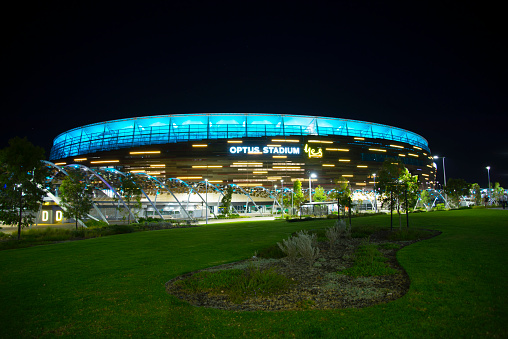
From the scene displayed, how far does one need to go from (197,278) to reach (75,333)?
12.0ft

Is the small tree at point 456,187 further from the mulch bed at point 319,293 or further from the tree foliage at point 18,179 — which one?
the tree foliage at point 18,179

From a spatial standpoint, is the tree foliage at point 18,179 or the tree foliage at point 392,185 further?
the tree foliage at point 18,179

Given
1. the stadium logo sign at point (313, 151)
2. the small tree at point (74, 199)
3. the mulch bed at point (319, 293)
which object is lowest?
the mulch bed at point (319, 293)

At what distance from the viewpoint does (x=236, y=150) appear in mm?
86938

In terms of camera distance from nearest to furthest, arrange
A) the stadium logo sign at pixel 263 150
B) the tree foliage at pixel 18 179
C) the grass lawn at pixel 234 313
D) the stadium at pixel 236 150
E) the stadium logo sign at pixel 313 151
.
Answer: the grass lawn at pixel 234 313 → the tree foliage at pixel 18 179 → the stadium at pixel 236 150 → the stadium logo sign at pixel 263 150 → the stadium logo sign at pixel 313 151

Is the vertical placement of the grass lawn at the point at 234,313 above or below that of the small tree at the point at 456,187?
below

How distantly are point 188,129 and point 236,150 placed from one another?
52.8 ft

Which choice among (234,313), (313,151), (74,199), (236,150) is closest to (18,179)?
(74,199)

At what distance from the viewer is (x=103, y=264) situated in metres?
10.9

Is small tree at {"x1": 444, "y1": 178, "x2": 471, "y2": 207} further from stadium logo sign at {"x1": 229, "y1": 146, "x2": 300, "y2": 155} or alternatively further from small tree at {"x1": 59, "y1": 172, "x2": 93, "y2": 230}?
small tree at {"x1": 59, "y1": 172, "x2": 93, "y2": 230}

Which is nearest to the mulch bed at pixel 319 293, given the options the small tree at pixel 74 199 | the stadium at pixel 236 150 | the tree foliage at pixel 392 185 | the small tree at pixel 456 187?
the tree foliage at pixel 392 185

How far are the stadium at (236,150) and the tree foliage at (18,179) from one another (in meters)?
58.6

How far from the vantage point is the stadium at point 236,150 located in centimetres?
8488

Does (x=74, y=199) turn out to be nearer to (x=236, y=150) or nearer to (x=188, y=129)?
(x=236, y=150)
